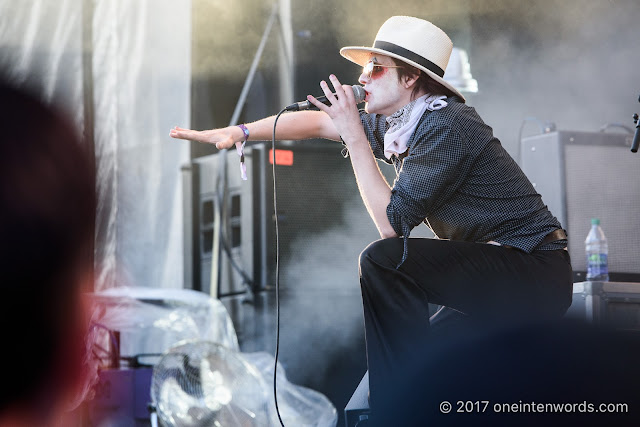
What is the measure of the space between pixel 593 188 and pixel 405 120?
1.65m

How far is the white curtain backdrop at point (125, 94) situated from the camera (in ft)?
12.3

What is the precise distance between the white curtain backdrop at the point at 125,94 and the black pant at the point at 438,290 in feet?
7.09

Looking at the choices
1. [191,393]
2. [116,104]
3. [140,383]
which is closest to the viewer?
[191,393]

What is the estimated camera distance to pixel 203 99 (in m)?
4.73

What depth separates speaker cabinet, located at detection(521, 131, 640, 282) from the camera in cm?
364

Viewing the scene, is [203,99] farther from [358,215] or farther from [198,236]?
[358,215]

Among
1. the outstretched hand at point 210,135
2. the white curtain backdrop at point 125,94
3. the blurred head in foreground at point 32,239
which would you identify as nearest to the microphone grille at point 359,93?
the outstretched hand at point 210,135

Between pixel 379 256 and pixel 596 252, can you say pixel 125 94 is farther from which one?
pixel 379 256

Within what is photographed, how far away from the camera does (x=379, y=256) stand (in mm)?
A: 2109

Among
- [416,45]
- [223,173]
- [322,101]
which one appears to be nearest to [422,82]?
[416,45]

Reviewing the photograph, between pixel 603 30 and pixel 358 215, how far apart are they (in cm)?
168

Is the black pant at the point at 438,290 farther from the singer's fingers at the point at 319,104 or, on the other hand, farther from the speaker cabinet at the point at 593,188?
the speaker cabinet at the point at 593,188

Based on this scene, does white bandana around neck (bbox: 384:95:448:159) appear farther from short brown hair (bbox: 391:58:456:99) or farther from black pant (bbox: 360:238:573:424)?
black pant (bbox: 360:238:573:424)

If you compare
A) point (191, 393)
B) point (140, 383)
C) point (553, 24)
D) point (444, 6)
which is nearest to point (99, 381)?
point (140, 383)
